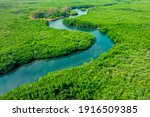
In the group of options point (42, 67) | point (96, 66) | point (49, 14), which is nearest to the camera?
point (96, 66)

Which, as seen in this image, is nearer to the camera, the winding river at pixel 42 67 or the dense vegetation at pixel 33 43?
the winding river at pixel 42 67

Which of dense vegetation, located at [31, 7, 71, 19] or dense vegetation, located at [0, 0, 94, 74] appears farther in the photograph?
dense vegetation, located at [31, 7, 71, 19]

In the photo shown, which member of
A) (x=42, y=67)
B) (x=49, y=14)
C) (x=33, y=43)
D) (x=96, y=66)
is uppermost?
(x=49, y=14)

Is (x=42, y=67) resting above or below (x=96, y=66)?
below

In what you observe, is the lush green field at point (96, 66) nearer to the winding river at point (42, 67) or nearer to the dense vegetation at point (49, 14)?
the winding river at point (42, 67)

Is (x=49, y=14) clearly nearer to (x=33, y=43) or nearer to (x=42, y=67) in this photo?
(x=33, y=43)

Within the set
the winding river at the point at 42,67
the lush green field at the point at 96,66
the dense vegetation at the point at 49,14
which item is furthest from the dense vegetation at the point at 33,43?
the dense vegetation at the point at 49,14

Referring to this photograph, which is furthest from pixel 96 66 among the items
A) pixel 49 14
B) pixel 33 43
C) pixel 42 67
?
pixel 49 14

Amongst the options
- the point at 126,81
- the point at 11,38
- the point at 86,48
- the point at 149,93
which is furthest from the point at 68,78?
the point at 11,38

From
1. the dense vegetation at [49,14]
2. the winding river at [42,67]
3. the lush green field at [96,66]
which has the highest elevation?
the dense vegetation at [49,14]

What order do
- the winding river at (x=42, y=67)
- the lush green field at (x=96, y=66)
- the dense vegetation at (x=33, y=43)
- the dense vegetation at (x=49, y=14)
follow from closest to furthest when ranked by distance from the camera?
the lush green field at (x=96, y=66), the winding river at (x=42, y=67), the dense vegetation at (x=33, y=43), the dense vegetation at (x=49, y=14)

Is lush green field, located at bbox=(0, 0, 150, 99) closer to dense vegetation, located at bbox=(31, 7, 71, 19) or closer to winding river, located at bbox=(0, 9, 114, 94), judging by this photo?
winding river, located at bbox=(0, 9, 114, 94)

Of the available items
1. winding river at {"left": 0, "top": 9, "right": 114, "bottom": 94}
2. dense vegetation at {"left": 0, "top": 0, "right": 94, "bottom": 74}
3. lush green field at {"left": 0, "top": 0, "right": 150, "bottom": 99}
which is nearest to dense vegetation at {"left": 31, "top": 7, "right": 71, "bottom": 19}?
lush green field at {"left": 0, "top": 0, "right": 150, "bottom": 99}
